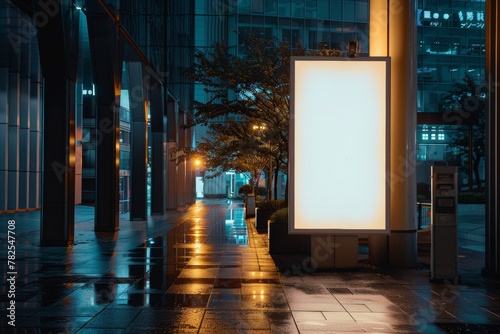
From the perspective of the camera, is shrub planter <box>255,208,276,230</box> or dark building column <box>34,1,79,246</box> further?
shrub planter <box>255,208,276,230</box>

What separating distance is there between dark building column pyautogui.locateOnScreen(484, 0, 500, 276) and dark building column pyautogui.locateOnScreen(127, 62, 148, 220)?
65.5 feet

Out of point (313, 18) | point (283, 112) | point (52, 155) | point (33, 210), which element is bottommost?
point (33, 210)

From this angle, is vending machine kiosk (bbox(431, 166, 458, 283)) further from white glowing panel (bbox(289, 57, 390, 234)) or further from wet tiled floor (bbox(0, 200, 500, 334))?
white glowing panel (bbox(289, 57, 390, 234))

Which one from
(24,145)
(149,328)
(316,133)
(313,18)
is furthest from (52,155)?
(313,18)

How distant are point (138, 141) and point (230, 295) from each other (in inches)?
852

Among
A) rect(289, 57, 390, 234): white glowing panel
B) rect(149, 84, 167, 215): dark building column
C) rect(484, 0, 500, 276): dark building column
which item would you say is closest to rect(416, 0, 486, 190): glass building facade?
rect(149, 84, 167, 215): dark building column

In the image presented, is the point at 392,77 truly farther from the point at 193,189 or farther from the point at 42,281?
the point at 193,189

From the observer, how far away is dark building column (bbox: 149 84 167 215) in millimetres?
35000

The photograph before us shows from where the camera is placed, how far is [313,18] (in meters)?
62.2

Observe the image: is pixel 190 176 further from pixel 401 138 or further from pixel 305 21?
pixel 401 138

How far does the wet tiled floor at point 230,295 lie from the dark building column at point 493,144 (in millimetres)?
651

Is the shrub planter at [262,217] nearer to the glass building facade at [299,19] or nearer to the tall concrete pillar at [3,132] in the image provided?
the tall concrete pillar at [3,132]

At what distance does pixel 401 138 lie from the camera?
13.2 m

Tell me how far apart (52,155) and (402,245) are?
9503 mm
